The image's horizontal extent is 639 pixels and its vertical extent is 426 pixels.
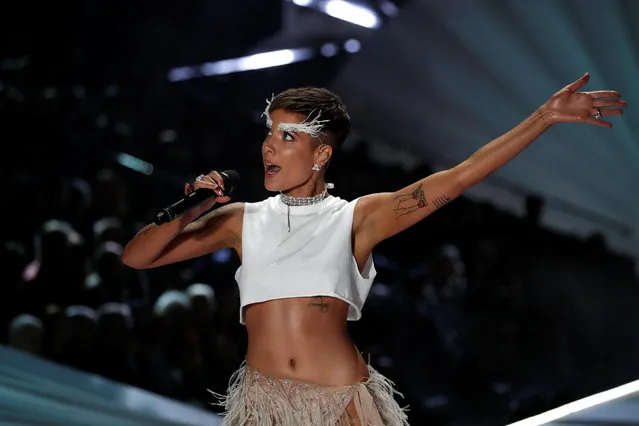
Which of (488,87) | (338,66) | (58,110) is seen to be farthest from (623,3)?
(58,110)

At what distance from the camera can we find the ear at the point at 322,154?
1.97 metres

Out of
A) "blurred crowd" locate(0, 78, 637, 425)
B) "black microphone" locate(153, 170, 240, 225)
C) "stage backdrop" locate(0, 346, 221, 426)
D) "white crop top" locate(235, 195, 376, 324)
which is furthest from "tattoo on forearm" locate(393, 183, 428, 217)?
"blurred crowd" locate(0, 78, 637, 425)

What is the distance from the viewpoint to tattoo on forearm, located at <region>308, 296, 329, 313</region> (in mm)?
1865

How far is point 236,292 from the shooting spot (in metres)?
4.55

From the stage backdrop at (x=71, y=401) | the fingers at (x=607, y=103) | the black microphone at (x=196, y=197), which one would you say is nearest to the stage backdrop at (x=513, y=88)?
the stage backdrop at (x=71, y=401)

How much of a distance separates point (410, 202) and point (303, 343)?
1.19ft

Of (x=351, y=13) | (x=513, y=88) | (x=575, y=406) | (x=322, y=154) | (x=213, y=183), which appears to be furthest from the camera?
(x=351, y=13)

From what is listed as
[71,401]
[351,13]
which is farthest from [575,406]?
[351,13]

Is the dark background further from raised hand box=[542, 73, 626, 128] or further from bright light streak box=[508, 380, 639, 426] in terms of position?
raised hand box=[542, 73, 626, 128]

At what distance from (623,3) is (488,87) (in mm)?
806

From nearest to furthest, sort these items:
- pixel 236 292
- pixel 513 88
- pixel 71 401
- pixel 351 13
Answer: pixel 71 401, pixel 513 88, pixel 236 292, pixel 351 13

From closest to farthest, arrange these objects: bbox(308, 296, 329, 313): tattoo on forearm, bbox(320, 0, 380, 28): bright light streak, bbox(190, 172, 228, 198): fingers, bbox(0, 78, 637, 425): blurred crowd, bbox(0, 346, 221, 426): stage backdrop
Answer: bbox(190, 172, 228, 198): fingers → bbox(308, 296, 329, 313): tattoo on forearm → bbox(0, 346, 221, 426): stage backdrop → bbox(0, 78, 637, 425): blurred crowd → bbox(320, 0, 380, 28): bright light streak

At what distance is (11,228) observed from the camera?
4512mm

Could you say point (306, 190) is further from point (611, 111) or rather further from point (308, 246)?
point (611, 111)
